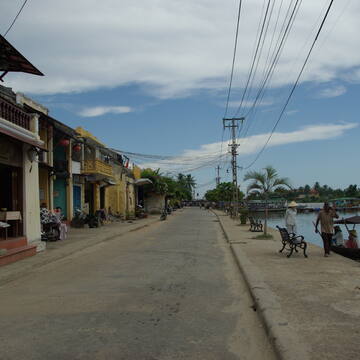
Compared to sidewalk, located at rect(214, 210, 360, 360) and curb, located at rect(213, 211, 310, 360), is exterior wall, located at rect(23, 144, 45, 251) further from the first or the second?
curb, located at rect(213, 211, 310, 360)

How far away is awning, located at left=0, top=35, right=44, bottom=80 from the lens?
40.8ft

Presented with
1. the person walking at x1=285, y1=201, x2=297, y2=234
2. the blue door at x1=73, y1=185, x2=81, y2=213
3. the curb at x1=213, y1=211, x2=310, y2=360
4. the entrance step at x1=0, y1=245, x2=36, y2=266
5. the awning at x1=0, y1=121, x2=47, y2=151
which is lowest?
the curb at x1=213, y1=211, x2=310, y2=360

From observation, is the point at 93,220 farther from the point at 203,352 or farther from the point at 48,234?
the point at 203,352

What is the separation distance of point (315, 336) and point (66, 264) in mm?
9232

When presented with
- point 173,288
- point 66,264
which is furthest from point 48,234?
point 173,288

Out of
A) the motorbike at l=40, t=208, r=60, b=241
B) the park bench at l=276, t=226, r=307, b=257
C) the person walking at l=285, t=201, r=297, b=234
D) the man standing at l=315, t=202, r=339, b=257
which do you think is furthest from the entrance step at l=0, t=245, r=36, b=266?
the man standing at l=315, t=202, r=339, b=257

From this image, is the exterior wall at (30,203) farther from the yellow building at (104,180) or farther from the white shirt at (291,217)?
the yellow building at (104,180)

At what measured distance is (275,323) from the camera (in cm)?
593

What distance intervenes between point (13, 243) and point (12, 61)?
5.33 metres

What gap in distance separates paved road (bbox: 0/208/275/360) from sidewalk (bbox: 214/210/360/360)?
0.95 ft

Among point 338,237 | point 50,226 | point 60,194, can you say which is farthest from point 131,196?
point 338,237

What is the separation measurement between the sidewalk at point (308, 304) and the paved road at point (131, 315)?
29 centimetres

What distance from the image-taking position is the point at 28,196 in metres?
14.9

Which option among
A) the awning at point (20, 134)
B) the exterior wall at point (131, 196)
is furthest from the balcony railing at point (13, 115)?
the exterior wall at point (131, 196)
